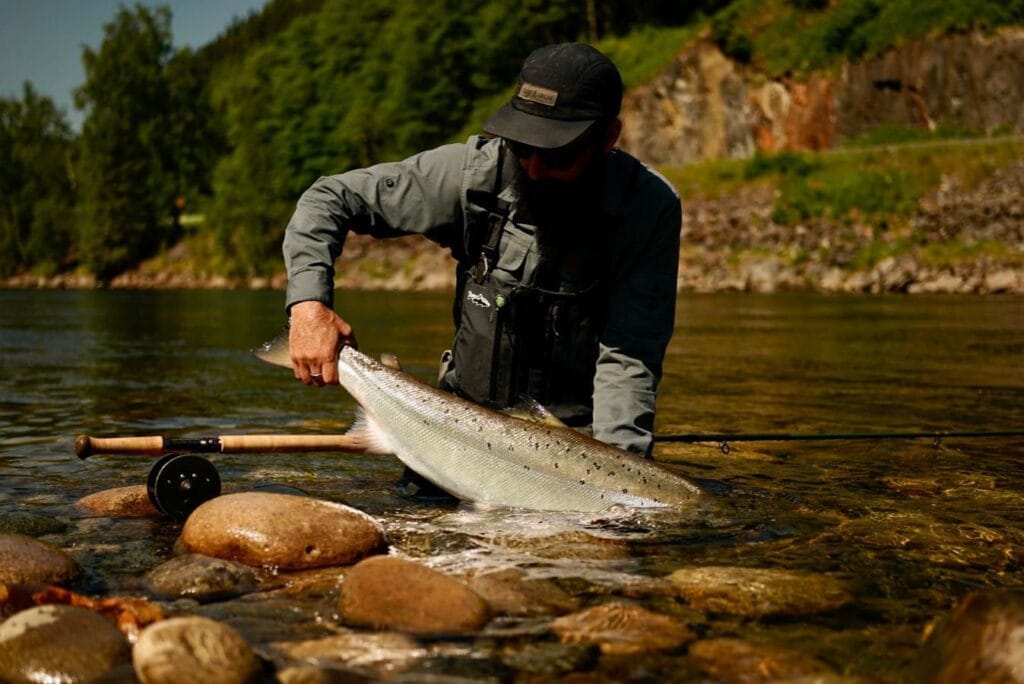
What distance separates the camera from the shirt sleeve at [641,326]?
16.6 ft

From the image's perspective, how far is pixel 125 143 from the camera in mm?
70938

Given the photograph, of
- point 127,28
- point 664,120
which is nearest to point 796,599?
point 664,120

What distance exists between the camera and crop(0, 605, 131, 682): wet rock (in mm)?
3023

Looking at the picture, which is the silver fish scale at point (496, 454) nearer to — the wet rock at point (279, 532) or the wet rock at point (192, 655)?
the wet rock at point (279, 532)

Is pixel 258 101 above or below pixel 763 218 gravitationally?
above

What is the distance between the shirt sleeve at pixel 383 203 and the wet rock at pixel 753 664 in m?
2.54

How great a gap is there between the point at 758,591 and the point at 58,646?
235 centimetres

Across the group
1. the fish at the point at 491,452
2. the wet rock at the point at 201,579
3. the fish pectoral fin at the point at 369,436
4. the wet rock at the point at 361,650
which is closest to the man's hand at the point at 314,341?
the fish at the point at 491,452

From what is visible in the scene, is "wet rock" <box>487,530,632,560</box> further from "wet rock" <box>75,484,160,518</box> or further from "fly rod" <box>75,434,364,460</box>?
"wet rock" <box>75,484,160,518</box>

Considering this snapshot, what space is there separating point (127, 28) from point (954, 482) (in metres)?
72.9

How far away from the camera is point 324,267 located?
5000 millimetres

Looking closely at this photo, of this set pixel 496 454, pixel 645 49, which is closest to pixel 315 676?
pixel 496 454

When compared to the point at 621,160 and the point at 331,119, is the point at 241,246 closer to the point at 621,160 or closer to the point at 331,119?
the point at 331,119

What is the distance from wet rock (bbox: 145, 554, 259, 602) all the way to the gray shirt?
4.79ft
